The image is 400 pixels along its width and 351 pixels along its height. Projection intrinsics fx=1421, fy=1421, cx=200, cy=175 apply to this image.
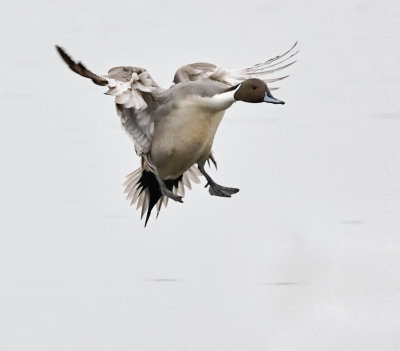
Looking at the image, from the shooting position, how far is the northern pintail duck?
23.3 ft

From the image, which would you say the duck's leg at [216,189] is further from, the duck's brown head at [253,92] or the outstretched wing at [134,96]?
the duck's brown head at [253,92]

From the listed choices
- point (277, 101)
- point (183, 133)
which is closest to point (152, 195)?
point (183, 133)

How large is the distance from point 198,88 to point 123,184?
100cm

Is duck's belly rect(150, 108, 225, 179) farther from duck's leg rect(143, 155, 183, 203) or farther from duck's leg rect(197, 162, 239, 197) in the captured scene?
duck's leg rect(197, 162, 239, 197)

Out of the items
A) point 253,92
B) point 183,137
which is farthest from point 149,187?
point 253,92

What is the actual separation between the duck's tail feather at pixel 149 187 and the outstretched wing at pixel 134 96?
53 centimetres

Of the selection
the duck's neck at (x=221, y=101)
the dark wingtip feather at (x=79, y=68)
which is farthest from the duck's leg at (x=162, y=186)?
the dark wingtip feather at (x=79, y=68)

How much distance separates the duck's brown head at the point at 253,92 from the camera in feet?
23.2

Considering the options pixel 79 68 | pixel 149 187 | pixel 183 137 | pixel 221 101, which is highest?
pixel 79 68

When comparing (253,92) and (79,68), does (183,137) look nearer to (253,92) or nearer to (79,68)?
(253,92)

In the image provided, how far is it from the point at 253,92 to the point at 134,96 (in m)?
0.60

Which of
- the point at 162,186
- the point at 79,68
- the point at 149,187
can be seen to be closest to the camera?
the point at 79,68

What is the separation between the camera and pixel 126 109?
24.1 feet

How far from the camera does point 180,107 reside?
23.9ft
